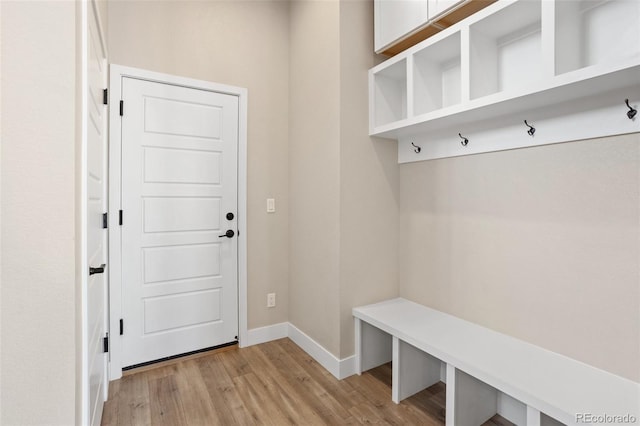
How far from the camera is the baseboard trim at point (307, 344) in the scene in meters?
2.19

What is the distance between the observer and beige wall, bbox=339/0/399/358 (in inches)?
86.7

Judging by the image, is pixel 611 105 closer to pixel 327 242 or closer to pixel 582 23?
pixel 582 23

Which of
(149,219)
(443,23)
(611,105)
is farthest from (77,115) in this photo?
(611,105)

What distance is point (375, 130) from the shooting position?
2.24m

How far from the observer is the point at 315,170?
2.48 metres

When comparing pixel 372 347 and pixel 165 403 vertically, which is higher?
pixel 372 347

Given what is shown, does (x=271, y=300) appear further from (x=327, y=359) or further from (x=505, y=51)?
(x=505, y=51)

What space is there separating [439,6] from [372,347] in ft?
7.18

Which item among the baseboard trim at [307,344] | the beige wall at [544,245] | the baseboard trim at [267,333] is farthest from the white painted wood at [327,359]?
the beige wall at [544,245]

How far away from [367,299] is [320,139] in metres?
1.23

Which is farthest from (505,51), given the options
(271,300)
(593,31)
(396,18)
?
(271,300)

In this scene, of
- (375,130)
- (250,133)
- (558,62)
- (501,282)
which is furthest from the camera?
(250,133)

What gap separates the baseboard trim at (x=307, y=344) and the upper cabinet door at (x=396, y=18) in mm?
2174

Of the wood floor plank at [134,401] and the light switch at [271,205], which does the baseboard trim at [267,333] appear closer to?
the wood floor plank at [134,401]
